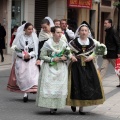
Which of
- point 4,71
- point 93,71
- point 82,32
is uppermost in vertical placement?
point 82,32

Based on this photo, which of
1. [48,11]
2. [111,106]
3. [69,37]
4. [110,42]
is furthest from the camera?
[48,11]

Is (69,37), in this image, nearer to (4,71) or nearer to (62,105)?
(62,105)

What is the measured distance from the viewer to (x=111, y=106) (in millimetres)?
9492

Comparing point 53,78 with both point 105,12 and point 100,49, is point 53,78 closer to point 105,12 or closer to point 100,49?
point 100,49

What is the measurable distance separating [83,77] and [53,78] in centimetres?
52

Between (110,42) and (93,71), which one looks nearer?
(93,71)

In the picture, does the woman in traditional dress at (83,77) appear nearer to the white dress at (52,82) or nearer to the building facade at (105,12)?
the white dress at (52,82)

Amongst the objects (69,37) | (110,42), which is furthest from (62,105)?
(110,42)

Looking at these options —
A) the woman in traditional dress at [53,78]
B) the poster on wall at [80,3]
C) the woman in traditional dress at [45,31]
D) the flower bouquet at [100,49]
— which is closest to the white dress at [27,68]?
the woman in traditional dress at [45,31]

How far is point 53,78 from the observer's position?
27.5 feet

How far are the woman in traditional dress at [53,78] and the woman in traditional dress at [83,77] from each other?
0.46ft

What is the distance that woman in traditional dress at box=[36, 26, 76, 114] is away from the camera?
27.2 ft

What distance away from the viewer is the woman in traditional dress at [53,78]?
8.30 m

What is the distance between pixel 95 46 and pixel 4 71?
27.4 feet
